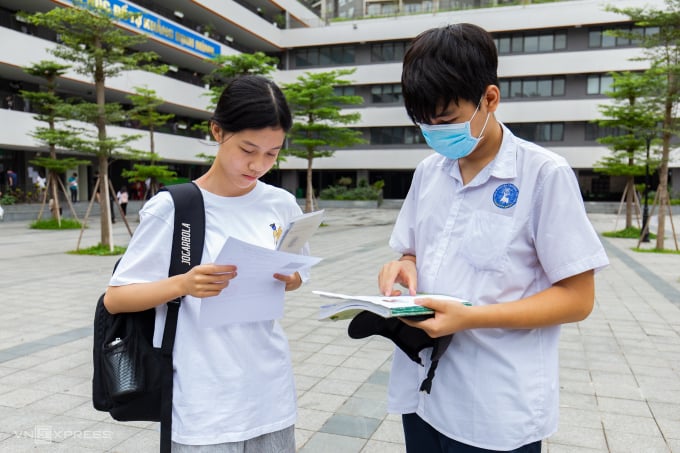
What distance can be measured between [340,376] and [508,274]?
323 cm

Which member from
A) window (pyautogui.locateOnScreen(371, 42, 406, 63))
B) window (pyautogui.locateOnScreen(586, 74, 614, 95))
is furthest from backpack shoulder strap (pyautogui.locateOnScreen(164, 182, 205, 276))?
window (pyautogui.locateOnScreen(371, 42, 406, 63))

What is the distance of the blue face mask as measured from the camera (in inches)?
54.9

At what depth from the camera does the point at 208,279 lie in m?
1.43

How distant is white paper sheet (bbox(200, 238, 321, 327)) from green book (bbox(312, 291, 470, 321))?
0.18 m

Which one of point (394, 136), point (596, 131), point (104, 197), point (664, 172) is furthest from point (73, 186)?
point (596, 131)

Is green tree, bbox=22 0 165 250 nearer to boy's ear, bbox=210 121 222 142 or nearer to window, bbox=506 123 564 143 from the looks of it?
boy's ear, bbox=210 121 222 142

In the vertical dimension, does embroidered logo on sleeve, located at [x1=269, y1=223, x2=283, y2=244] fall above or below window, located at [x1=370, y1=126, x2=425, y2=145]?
below

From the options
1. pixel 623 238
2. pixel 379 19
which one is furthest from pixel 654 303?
pixel 379 19

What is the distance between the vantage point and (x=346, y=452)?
120 inches

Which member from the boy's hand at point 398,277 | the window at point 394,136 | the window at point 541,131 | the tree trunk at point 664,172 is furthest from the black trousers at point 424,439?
the window at point 394,136

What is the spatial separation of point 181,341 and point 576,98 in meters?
36.8

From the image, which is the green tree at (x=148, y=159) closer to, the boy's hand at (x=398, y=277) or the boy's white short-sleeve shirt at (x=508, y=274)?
the boy's hand at (x=398, y=277)

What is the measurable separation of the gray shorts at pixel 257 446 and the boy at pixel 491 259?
20.3 inches

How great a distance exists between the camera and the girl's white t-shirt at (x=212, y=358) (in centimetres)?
155
